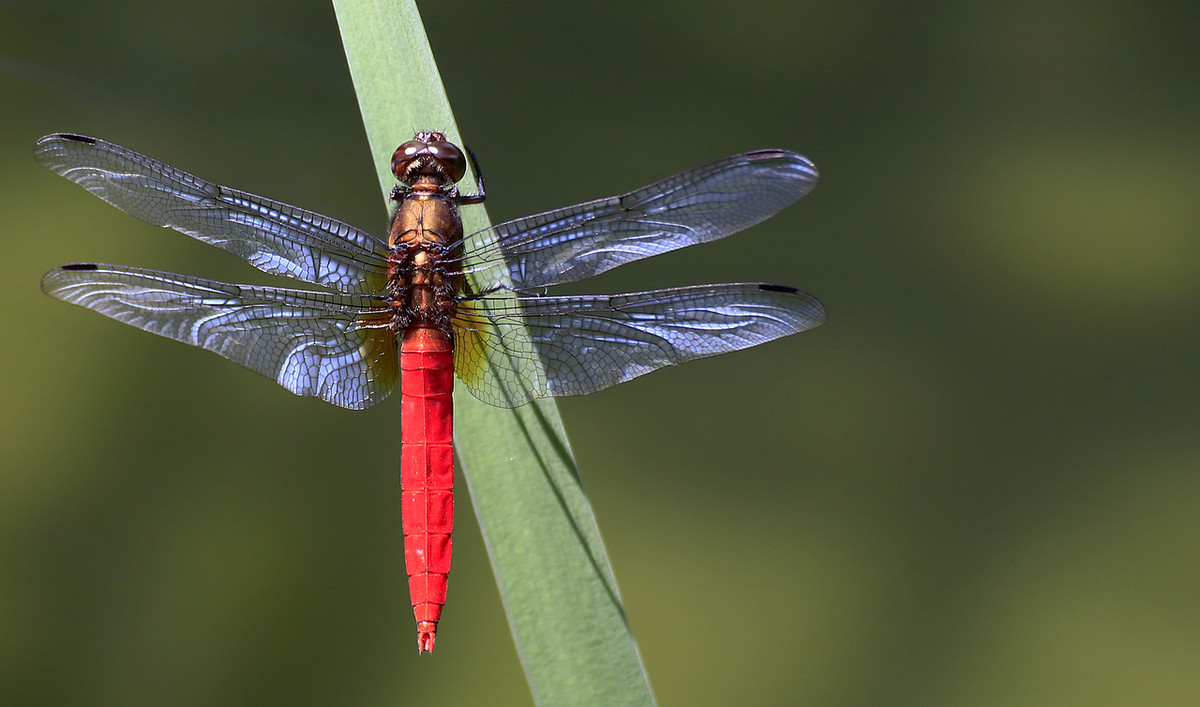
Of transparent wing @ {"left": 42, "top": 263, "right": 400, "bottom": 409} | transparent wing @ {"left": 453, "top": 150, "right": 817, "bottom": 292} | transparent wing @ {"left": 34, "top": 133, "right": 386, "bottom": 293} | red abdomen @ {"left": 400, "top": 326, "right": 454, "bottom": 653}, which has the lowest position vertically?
red abdomen @ {"left": 400, "top": 326, "right": 454, "bottom": 653}

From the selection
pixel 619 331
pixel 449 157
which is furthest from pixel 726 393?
pixel 449 157

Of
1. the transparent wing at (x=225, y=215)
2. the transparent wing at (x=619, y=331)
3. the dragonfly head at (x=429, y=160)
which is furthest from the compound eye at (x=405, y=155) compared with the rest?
the transparent wing at (x=619, y=331)

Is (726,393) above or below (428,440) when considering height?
above

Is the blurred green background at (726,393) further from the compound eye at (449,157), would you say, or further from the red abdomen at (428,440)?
the compound eye at (449,157)

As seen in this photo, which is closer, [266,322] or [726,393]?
[266,322]

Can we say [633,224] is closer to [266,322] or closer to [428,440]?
[428,440]

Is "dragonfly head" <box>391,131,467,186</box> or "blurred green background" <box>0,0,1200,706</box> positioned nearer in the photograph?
"dragonfly head" <box>391,131,467,186</box>

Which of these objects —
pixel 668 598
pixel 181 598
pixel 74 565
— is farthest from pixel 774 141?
pixel 74 565

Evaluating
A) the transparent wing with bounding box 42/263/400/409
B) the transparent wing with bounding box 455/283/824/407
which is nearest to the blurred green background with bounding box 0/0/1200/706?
the transparent wing with bounding box 42/263/400/409

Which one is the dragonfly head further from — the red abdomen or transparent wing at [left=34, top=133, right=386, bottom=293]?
the red abdomen
